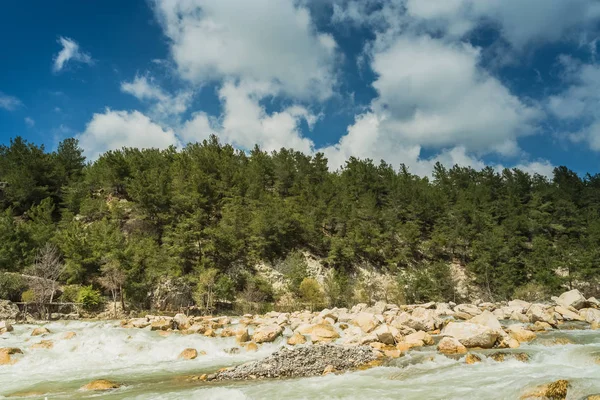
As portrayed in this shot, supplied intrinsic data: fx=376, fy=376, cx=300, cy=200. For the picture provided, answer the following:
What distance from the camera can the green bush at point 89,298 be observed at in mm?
37719

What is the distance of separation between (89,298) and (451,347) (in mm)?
36297

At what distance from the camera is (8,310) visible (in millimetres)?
30969

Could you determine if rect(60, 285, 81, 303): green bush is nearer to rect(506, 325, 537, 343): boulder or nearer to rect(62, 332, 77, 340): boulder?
rect(62, 332, 77, 340): boulder

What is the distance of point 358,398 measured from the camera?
950 centimetres

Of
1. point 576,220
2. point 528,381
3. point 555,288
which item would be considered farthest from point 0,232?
point 576,220

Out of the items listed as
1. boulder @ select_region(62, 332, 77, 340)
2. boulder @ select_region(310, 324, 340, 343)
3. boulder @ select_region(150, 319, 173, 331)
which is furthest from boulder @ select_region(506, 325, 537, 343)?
boulder @ select_region(62, 332, 77, 340)

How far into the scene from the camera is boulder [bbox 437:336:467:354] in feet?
46.4

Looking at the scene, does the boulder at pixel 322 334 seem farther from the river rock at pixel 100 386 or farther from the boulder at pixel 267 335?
the river rock at pixel 100 386

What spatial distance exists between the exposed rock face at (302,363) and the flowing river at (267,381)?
29.6 inches

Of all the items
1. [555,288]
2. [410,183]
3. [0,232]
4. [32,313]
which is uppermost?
[410,183]

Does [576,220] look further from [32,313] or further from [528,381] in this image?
[32,313]

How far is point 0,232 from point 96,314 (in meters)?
16.2

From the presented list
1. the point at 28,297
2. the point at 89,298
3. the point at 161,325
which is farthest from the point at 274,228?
the point at 161,325

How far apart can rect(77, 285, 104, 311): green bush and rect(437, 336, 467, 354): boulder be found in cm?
3570
